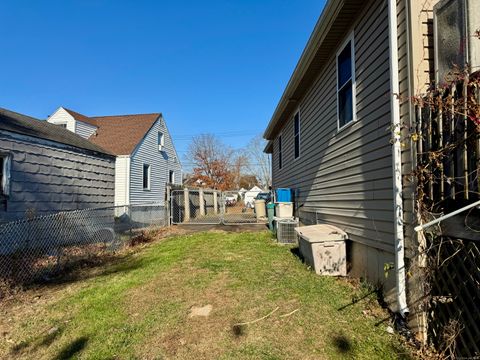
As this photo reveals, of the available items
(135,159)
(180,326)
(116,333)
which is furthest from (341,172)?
(135,159)

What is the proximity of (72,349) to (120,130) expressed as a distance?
18266 millimetres

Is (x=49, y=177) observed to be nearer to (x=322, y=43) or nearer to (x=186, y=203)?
(x=186, y=203)

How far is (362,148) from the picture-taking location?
4621 millimetres

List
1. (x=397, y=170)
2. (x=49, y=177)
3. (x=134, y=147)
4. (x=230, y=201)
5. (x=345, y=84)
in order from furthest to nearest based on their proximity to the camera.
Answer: (x=230, y=201) < (x=134, y=147) < (x=49, y=177) < (x=345, y=84) < (x=397, y=170)

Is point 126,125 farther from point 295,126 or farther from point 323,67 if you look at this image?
point 323,67

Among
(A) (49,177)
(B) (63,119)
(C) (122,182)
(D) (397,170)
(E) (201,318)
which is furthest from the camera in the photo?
(B) (63,119)

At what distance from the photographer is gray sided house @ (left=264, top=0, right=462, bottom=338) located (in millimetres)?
3396

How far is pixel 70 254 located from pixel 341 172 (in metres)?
5.98

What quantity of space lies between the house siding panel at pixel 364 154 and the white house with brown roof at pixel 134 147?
12.5 m

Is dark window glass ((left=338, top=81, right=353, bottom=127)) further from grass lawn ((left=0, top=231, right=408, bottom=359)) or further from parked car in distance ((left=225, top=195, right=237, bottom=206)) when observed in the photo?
parked car in distance ((left=225, top=195, right=237, bottom=206))

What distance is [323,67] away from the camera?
684 centimetres

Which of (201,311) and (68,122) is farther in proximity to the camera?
(68,122)

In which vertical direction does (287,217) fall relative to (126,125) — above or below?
below

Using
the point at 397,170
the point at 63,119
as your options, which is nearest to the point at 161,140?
the point at 63,119
